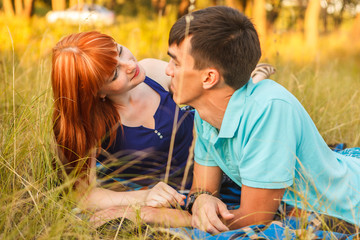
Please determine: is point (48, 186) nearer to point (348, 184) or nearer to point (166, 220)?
point (166, 220)

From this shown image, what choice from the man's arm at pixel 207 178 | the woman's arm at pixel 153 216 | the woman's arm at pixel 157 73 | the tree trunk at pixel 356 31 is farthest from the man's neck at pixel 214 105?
the tree trunk at pixel 356 31

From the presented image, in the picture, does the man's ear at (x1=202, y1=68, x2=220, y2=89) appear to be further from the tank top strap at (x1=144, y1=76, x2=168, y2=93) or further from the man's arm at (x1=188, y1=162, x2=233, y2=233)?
the tank top strap at (x1=144, y1=76, x2=168, y2=93)

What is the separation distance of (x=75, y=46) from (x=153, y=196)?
38.3 inches

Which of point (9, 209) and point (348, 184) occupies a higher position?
point (348, 184)

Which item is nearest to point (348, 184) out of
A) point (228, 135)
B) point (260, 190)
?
point (260, 190)

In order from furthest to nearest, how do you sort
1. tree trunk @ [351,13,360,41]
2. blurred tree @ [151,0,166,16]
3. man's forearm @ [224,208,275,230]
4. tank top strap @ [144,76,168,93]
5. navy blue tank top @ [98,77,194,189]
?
tree trunk @ [351,13,360,41]
blurred tree @ [151,0,166,16]
tank top strap @ [144,76,168,93]
navy blue tank top @ [98,77,194,189]
man's forearm @ [224,208,275,230]

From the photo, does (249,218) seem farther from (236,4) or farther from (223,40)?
(236,4)

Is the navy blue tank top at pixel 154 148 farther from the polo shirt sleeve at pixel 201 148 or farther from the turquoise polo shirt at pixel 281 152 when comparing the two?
the turquoise polo shirt at pixel 281 152

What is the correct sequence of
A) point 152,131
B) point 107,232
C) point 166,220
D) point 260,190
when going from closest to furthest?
point 260,190
point 107,232
point 166,220
point 152,131

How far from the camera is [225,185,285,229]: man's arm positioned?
176cm

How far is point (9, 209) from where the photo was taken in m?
1.81

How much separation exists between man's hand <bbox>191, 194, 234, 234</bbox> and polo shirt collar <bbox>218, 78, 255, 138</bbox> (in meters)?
0.37

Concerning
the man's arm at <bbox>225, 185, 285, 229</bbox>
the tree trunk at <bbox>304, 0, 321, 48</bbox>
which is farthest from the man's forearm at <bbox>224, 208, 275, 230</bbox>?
the tree trunk at <bbox>304, 0, 321, 48</bbox>

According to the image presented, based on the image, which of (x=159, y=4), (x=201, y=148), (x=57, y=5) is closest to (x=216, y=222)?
(x=201, y=148)
